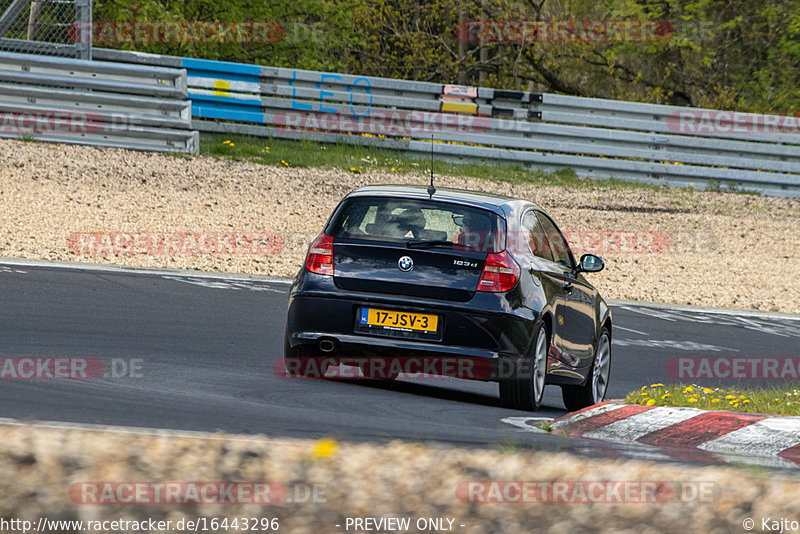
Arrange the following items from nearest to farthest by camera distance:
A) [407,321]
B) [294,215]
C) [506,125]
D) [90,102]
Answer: [407,321] < [294,215] < [90,102] < [506,125]

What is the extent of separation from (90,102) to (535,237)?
12779 mm

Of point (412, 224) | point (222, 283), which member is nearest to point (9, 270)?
point (222, 283)

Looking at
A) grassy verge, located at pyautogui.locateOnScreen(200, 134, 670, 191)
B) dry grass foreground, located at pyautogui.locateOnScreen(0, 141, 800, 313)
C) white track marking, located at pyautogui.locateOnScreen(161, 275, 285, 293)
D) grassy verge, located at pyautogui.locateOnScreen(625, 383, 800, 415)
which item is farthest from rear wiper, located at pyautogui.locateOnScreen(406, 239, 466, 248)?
grassy verge, located at pyautogui.locateOnScreen(200, 134, 670, 191)

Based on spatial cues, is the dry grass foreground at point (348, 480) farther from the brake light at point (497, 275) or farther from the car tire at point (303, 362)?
the car tire at point (303, 362)

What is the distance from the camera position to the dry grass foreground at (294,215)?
14.7 meters

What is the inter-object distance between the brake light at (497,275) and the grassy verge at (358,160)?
13368mm

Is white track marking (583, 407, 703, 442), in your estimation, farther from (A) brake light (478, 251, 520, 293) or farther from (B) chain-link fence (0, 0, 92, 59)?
(B) chain-link fence (0, 0, 92, 59)

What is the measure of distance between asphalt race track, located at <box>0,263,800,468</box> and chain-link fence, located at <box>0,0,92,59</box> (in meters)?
8.46

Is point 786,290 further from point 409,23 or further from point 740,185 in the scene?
point 409,23

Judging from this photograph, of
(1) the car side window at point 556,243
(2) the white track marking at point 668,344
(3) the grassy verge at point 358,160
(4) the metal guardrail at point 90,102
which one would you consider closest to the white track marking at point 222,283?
(2) the white track marking at point 668,344

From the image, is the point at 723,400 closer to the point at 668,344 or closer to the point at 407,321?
the point at 407,321

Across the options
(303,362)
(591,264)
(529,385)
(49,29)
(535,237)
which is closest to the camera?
(529,385)

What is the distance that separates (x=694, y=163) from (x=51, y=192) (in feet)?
40.3

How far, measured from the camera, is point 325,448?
4.55 m
